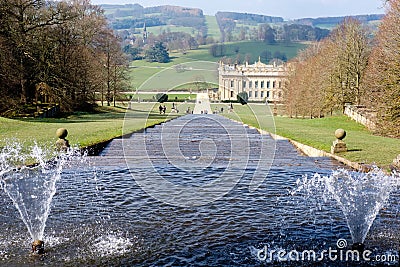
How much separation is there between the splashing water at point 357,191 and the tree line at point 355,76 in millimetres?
15496

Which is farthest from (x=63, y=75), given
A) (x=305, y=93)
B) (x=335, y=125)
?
(x=305, y=93)

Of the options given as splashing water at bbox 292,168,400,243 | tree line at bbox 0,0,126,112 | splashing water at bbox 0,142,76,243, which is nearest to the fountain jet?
splashing water at bbox 0,142,76,243

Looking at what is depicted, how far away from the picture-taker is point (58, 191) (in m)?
A: 11.7

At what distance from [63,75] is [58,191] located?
95.7 ft

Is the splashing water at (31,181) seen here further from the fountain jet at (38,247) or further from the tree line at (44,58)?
the tree line at (44,58)

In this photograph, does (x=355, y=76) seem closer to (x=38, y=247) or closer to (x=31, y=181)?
(x=31, y=181)

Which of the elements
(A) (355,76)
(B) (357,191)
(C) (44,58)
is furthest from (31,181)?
(A) (355,76)

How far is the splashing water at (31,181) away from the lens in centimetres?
935

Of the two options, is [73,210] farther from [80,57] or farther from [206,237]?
[80,57]

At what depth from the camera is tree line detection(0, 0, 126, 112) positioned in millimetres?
34469

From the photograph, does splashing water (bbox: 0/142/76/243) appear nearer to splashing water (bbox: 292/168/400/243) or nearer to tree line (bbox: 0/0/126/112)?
splashing water (bbox: 292/168/400/243)

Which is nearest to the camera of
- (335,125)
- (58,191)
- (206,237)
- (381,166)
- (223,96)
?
(206,237)

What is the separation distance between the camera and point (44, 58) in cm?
3809

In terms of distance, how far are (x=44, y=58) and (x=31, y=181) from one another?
2875cm
